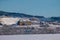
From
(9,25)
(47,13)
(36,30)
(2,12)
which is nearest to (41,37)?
(36,30)

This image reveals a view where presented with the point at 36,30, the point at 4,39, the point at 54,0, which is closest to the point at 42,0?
the point at 54,0

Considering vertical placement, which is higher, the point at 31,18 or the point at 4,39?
the point at 31,18

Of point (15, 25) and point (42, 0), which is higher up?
point (42, 0)

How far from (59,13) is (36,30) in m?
0.46

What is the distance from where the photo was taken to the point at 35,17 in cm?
189

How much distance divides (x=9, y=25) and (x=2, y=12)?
0.23 m

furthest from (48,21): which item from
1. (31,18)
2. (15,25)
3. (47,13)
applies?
(15,25)

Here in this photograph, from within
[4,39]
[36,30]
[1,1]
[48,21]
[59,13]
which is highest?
[1,1]

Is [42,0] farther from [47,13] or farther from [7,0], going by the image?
[7,0]

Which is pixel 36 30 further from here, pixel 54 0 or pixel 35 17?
pixel 54 0

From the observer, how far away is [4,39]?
1.83 metres

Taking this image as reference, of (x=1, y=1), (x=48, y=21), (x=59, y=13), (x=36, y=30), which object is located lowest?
(x=36, y=30)

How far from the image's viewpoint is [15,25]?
6.06 ft

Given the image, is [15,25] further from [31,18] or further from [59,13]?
[59,13]
